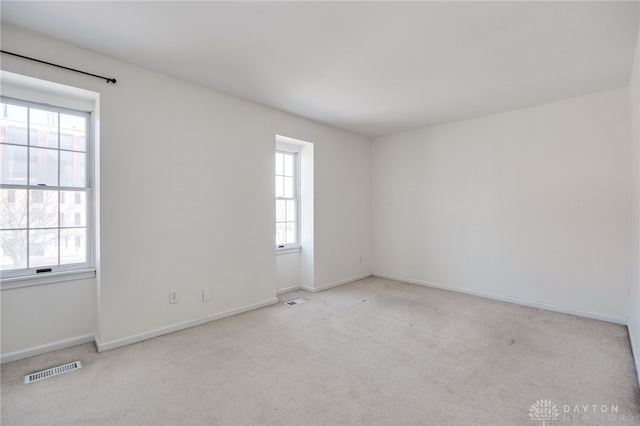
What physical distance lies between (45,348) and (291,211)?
10.3ft

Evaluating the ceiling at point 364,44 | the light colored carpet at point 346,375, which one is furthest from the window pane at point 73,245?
the ceiling at point 364,44

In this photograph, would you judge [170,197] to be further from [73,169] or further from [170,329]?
[170,329]

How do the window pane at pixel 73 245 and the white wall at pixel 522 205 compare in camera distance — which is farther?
the white wall at pixel 522 205

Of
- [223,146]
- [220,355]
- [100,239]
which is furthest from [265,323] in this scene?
[223,146]

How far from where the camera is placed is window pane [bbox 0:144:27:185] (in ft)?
8.04

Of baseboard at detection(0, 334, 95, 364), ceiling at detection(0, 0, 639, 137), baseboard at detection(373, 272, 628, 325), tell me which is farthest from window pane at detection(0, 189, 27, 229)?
baseboard at detection(373, 272, 628, 325)

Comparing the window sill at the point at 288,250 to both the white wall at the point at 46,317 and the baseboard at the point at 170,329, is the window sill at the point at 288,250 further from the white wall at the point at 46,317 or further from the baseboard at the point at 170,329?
the white wall at the point at 46,317

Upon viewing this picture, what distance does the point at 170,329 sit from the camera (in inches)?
119

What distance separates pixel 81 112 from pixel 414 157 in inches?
174

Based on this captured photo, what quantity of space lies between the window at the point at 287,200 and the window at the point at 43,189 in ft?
7.65

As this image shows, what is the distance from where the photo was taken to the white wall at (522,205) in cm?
336

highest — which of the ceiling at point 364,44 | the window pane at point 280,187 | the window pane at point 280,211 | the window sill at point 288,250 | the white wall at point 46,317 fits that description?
the ceiling at point 364,44

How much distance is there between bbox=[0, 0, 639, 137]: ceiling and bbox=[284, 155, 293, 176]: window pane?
48.0 inches

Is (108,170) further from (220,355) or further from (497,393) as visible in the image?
(497,393)
